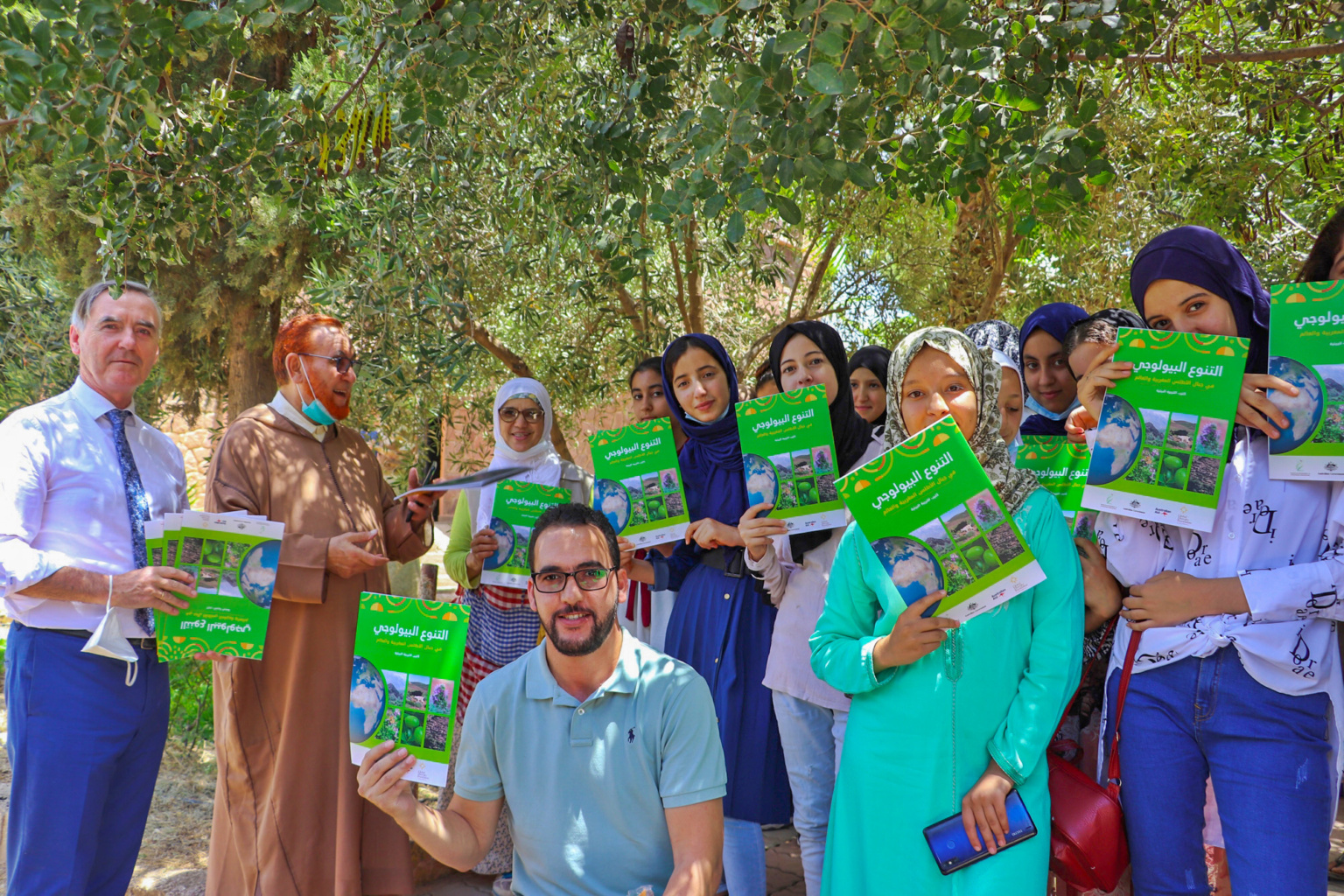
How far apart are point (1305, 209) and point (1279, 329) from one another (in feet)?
19.1

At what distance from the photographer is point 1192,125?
20.4 ft

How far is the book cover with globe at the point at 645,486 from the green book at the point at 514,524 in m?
0.46

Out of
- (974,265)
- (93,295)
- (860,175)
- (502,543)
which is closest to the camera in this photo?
(860,175)

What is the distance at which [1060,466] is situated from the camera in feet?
9.66

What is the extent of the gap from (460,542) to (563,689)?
2.24 m

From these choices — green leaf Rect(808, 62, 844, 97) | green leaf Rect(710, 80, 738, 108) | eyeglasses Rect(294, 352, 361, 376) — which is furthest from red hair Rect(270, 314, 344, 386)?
green leaf Rect(808, 62, 844, 97)

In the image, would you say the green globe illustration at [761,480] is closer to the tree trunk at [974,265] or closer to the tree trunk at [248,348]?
the tree trunk at [974,265]

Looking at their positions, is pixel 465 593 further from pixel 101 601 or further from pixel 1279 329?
pixel 1279 329

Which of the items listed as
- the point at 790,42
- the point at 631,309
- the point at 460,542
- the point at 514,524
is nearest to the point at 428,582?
the point at 631,309

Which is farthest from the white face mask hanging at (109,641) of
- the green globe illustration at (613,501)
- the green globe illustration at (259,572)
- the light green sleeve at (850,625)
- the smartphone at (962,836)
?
the smartphone at (962,836)

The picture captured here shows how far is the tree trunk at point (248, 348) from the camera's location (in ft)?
24.1

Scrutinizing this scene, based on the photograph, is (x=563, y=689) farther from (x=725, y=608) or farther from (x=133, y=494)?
(x=133, y=494)

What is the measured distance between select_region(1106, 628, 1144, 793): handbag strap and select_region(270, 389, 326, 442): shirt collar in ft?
10.4

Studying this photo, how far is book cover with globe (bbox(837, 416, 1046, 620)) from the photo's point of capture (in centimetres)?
225
